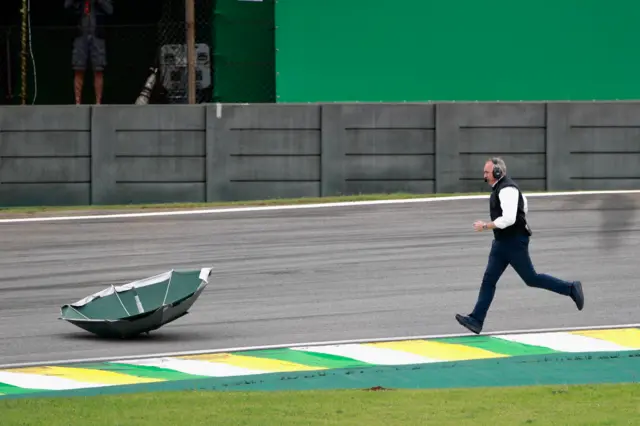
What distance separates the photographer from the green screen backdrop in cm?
2611

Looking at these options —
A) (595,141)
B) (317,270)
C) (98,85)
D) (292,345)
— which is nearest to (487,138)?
(595,141)

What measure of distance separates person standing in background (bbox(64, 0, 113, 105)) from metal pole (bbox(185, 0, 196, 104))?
1568 millimetres

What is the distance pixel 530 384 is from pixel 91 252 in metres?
8.86

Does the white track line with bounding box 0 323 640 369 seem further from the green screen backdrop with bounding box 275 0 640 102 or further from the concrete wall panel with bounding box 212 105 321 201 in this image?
the green screen backdrop with bounding box 275 0 640 102

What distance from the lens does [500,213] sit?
13.8 meters

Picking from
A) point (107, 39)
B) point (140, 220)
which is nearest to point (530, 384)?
point (140, 220)

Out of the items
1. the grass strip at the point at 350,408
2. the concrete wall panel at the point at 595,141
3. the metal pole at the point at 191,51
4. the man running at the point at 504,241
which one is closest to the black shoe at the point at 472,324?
the man running at the point at 504,241

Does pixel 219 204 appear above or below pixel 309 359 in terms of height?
above

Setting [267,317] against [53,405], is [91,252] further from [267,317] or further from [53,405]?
[53,405]

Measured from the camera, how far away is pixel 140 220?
71.4 feet

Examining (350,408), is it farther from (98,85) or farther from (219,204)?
(98,85)

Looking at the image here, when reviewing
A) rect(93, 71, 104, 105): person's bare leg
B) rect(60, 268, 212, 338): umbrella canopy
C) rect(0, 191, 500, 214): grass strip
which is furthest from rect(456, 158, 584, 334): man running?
rect(93, 71, 104, 105): person's bare leg

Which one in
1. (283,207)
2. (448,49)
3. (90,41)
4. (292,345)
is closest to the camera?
(292,345)

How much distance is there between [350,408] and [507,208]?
3.83 meters
